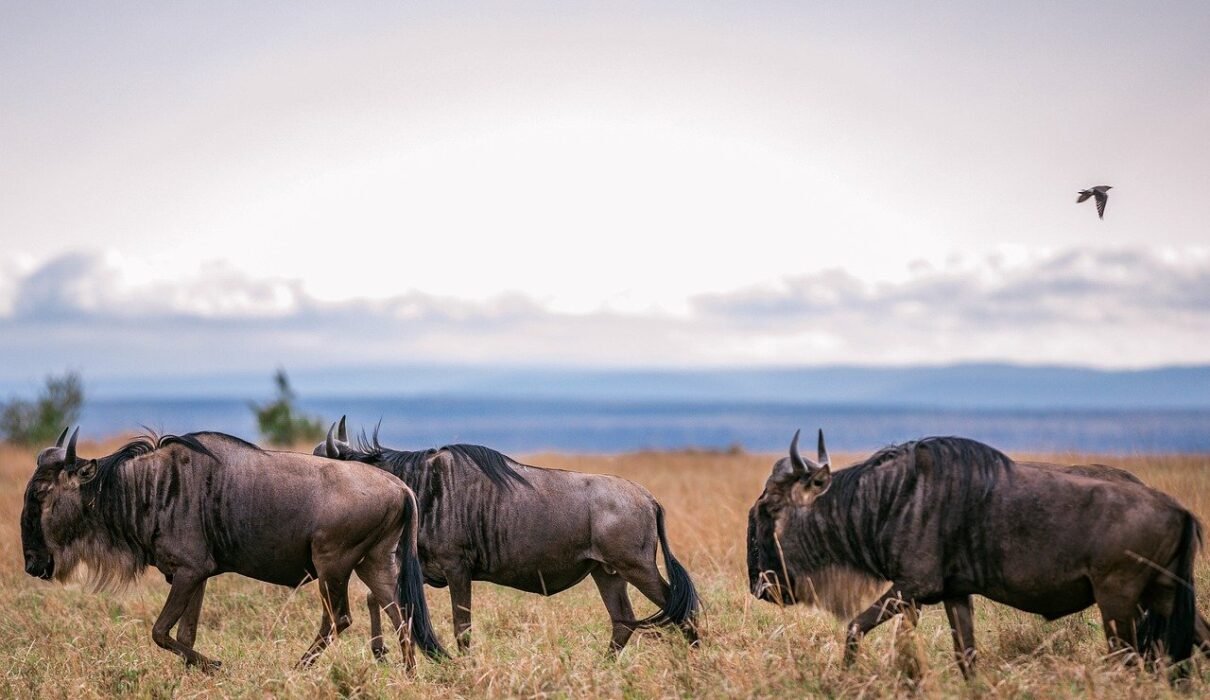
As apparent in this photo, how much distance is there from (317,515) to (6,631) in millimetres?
3750

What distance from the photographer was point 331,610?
733 cm

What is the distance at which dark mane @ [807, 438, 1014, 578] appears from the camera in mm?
6316

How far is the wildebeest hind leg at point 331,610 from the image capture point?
24.1 ft

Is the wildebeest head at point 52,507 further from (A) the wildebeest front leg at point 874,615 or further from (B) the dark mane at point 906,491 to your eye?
(A) the wildebeest front leg at point 874,615

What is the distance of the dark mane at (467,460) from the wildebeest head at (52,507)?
6.23ft

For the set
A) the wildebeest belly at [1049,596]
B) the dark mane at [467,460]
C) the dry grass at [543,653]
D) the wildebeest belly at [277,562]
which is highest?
the dark mane at [467,460]

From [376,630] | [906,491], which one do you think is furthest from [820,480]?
[376,630]

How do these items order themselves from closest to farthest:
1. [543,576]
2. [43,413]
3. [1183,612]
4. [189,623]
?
[1183,612]
[189,623]
[543,576]
[43,413]

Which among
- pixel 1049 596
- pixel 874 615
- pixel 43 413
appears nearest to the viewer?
pixel 1049 596

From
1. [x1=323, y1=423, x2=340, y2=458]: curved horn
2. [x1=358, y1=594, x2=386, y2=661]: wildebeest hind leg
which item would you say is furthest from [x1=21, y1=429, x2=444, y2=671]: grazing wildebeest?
[x1=323, y1=423, x2=340, y2=458]: curved horn

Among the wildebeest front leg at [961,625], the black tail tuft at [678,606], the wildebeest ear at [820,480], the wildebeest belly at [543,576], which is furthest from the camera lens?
the wildebeest belly at [543,576]

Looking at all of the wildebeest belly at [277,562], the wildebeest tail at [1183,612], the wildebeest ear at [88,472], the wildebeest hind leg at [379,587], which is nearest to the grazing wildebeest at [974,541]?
the wildebeest tail at [1183,612]

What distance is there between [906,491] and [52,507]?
5639mm

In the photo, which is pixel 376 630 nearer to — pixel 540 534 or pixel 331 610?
pixel 331 610
